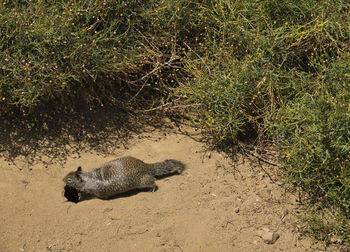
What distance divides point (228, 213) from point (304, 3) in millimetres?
2880

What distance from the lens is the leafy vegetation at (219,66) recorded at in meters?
4.99

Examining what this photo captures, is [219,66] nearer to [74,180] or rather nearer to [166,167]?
[166,167]

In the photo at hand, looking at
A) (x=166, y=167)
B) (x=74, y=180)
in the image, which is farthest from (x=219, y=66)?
(x=74, y=180)

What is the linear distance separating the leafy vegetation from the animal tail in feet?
2.15

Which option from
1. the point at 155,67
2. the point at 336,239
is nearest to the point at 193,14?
the point at 155,67

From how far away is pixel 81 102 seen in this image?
20.3 ft

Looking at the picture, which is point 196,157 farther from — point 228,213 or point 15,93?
point 15,93

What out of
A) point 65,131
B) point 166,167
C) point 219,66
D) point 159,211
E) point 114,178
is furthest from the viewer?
point 219,66

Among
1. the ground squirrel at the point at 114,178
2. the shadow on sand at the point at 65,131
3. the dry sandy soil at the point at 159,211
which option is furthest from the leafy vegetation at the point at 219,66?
the ground squirrel at the point at 114,178

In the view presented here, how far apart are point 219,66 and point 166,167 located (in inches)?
63.5

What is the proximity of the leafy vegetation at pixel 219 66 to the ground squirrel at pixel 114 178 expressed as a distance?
1031 mm

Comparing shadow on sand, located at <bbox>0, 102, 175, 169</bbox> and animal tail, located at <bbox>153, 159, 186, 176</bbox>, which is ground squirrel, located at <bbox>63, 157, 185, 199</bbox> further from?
shadow on sand, located at <bbox>0, 102, 175, 169</bbox>

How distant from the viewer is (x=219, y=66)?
19.9 ft

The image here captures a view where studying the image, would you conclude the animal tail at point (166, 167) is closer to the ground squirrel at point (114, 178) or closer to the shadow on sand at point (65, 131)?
the ground squirrel at point (114, 178)
